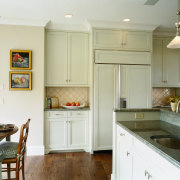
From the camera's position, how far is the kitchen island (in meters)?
1.19

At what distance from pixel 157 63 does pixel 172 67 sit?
394mm

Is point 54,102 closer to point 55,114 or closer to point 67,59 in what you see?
point 55,114

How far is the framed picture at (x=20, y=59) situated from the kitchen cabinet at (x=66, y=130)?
1.05m

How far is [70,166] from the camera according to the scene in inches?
117

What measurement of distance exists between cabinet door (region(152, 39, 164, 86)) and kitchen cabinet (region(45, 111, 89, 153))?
6.13ft

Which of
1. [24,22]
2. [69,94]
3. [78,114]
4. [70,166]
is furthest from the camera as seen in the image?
[69,94]

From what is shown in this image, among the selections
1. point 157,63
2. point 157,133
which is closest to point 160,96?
point 157,63

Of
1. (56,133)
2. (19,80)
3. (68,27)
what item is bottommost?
(56,133)

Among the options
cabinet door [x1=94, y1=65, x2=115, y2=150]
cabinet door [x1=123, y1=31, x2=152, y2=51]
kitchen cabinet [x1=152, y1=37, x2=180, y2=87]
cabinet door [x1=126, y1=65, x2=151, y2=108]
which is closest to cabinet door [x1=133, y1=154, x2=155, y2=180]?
cabinet door [x1=94, y1=65, x2=115, y2=150]

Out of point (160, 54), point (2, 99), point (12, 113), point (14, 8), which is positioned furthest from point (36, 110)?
point (160, 54)

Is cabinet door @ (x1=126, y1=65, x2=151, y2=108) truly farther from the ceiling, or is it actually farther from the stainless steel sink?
the stainless steel sink

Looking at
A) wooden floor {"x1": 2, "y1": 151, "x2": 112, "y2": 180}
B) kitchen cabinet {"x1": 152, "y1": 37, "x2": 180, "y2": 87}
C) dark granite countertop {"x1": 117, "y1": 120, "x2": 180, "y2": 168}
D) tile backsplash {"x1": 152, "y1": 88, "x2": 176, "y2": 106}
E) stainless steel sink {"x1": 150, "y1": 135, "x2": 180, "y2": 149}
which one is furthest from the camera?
tile backsplash {"x1": 152, "y1": 88, "x2": 176, "y2": 106}

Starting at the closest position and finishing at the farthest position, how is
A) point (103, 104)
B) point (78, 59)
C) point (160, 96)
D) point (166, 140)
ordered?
point (166, 140) < point (103, 104) < point (78, 59) < point (160, 96)

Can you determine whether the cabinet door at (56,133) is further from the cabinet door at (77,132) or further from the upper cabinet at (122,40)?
the upper cabinet at (122,40)
